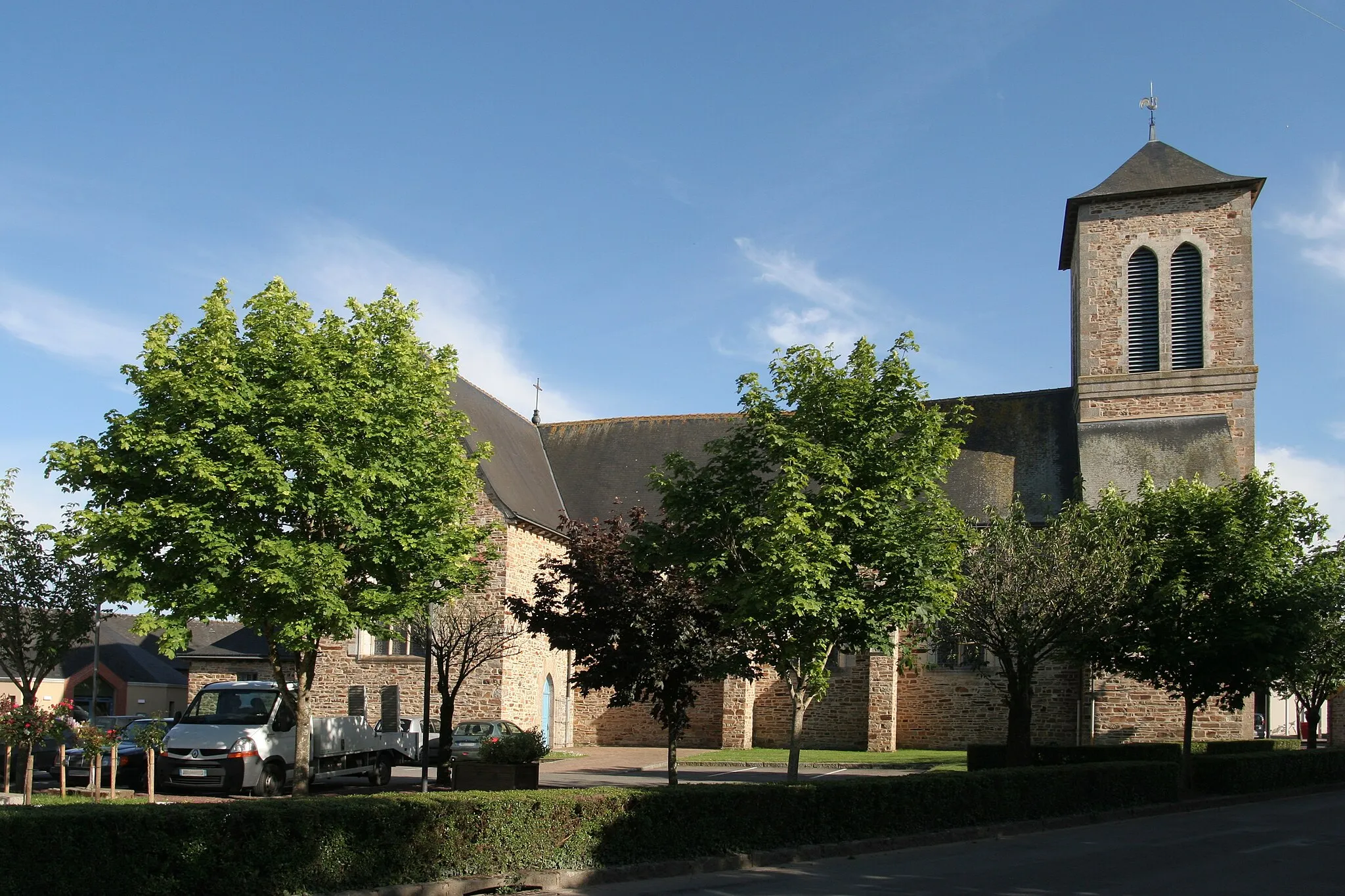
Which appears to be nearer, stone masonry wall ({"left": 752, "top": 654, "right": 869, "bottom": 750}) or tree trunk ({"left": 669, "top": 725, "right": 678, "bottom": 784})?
tree trunk ({"left": 669, "top": 725, "right": 678, "bottom": 784})

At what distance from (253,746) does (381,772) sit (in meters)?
3.74

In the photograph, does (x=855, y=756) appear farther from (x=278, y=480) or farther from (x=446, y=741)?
(x=278, y=480)

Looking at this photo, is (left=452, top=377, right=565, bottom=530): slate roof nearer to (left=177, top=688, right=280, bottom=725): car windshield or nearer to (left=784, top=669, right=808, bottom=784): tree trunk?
(left=177, top=688, right=280, bottom=725): car windshield

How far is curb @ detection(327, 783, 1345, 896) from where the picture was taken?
10055mm

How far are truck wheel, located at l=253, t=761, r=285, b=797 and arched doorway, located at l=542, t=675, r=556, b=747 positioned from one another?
550 inches

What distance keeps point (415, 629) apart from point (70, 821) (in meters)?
14.0

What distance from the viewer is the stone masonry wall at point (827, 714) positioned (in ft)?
107

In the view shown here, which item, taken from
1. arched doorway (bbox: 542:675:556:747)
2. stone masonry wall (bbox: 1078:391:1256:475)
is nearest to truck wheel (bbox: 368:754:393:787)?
arched doorway (bbox: 542:675:556:747)

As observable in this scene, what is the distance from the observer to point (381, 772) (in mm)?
21172

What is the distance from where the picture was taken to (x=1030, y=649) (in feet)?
66.0

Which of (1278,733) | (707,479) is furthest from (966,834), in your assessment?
(1278,733)

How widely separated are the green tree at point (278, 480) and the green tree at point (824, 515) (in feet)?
13.1

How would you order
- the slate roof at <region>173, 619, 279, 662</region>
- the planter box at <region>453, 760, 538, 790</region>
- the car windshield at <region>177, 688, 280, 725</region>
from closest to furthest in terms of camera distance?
1. the planter box at <region>453, 760, 538, 790</region>
2. the car windshield at <region>177, 688, 280, 725</region>
3. the slate roof at <region>173, 619, 279, 662</region>

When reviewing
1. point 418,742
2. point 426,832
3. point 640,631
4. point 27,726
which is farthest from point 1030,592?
point 27,726
